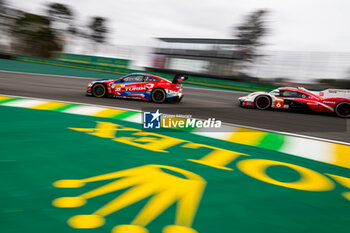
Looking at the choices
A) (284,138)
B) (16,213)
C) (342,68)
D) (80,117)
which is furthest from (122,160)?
(342,68)

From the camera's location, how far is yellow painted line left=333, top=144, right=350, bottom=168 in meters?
4.14

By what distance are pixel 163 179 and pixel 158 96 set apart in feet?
21.5

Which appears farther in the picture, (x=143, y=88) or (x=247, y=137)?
(x=143, y=88)

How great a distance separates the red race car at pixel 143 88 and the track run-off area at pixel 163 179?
151 inches

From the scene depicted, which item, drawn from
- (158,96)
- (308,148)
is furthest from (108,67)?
(308,148)

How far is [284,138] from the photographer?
550 cm

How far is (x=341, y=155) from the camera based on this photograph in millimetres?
4562

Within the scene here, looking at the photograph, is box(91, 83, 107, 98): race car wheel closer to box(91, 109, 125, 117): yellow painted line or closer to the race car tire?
box(91, 109, 125, 117): yellow painted line

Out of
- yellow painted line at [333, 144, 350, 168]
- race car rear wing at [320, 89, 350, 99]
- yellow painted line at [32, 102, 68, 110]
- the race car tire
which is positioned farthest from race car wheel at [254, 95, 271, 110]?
yellow painted line at [32, 102, 68, 110]

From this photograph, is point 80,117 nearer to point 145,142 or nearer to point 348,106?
point 145,142

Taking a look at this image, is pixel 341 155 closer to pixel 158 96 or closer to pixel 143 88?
pixel 158 96

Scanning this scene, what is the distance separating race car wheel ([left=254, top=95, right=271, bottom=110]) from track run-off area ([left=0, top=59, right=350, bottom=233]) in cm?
385

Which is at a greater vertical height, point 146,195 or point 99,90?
point 99,90

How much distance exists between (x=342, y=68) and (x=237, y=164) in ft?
46.7
